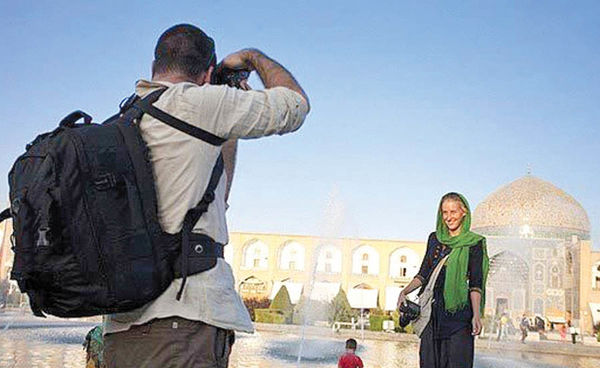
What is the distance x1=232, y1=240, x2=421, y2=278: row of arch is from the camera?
4419 cm

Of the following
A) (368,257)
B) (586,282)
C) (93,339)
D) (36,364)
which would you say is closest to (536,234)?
(586,282)

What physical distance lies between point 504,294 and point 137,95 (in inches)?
1586

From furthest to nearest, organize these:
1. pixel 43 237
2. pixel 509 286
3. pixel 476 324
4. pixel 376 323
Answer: pixel 509 286
pixel 376 323
pixel 476 324
pixel 43 237

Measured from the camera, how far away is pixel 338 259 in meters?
46.5

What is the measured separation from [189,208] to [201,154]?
11 centimetres

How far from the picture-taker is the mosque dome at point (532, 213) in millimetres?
40969

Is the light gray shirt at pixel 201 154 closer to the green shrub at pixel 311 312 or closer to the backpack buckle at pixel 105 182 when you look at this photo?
the backpack buckle at pixel 105 182

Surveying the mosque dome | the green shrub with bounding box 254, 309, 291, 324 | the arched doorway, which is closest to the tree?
the green shrub with bounding box 254, 309, 291, 324

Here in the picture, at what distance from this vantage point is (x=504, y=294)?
4025 centimetres

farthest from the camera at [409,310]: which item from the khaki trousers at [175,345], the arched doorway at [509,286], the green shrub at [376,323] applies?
the arched doorway at [509,286]

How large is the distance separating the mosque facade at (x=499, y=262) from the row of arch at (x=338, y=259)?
54 mm

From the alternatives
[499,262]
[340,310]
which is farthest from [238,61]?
[499,262]

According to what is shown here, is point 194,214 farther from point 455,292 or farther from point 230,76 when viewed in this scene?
point 455,292

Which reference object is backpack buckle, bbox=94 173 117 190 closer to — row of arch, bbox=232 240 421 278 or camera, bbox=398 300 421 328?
camera, bbox=398 300 421 328
